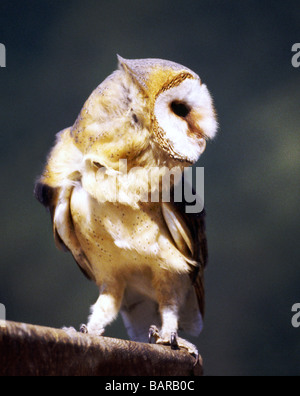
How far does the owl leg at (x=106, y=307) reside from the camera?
1.42m

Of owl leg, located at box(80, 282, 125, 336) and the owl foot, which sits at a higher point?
owl leg, located at box(80, 282, 125, 336)

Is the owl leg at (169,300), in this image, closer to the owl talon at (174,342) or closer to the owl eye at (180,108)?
the owl talon at (174,342)

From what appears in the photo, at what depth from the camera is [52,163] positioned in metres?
1.54

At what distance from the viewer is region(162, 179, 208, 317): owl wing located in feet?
4.81

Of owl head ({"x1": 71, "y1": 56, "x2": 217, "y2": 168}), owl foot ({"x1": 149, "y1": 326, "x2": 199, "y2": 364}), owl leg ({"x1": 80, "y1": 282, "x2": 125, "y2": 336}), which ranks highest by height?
owl head ({"x1": 71, "y1": 56, "x2": 217, "y2": 168})

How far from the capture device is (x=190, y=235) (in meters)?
1.53

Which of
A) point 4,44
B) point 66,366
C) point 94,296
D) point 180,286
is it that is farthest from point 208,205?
point 66,366

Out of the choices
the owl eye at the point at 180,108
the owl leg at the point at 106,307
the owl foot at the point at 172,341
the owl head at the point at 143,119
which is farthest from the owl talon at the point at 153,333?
the owl eye at the point at 180,108

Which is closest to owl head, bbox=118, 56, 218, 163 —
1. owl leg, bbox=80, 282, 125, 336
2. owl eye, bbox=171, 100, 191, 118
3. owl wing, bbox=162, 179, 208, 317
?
owl eye, bbox=171, 100, 191, 118

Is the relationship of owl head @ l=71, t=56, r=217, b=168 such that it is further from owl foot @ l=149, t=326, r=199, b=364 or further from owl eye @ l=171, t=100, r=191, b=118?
owl foot @ l=149, t=326, r=199, b=364

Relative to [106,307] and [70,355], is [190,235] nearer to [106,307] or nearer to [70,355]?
[106,307]
